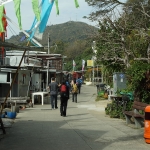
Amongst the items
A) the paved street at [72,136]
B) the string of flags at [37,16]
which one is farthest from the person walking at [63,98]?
the string of flags at [37,16]

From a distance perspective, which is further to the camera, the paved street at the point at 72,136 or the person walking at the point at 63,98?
the person walking at the point at 63,98

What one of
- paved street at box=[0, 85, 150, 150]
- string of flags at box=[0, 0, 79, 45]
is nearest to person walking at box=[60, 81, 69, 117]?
paved street at box=[0, 85, 150, 150]

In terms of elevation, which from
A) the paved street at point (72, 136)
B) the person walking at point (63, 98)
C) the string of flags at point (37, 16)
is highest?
the string of flags at point (37, 16)

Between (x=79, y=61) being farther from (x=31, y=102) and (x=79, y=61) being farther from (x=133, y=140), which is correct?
(x=133, y=140)

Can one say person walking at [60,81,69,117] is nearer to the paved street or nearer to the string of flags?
the paved street

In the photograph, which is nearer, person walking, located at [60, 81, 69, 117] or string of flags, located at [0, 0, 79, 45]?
string of flags, located at [0, 0, 79, 45]

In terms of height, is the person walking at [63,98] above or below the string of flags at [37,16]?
below

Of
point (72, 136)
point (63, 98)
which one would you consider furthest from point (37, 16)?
point (63, 98)

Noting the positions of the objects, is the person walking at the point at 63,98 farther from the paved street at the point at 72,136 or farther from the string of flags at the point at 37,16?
the string of flags at the point at 37,16

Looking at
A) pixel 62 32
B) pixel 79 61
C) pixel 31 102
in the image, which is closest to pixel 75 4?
pixel 31 102

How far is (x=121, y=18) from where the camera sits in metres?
18.0

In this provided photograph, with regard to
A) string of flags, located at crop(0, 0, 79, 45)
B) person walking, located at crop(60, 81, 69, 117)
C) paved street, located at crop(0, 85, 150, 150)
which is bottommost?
paved street, located at crop(0, 85, 150, 150)

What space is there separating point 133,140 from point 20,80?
54.8ft

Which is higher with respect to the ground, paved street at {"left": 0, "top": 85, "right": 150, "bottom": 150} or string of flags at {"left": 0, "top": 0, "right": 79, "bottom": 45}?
string of flags at {"left": 0, "top": 0, "right": 79, "bottom": 45}
